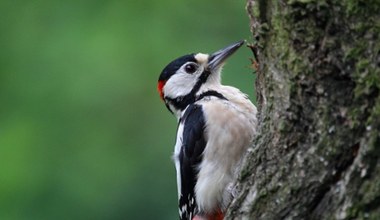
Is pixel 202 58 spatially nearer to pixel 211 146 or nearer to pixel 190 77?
pixel 190 77

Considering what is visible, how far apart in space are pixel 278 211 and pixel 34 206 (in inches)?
140

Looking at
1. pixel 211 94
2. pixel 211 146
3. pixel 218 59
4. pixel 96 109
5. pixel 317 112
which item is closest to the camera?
pixel 317 112

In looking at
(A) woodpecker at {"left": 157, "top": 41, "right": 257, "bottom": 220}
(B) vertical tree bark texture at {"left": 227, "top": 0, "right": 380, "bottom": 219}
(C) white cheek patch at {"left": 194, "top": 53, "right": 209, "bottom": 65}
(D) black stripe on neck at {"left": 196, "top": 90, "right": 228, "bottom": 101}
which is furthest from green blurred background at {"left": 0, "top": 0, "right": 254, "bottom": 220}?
(B) vertical tree bark texture at {"left": 227, "top": 0, "right": 380, "bottom": 219}

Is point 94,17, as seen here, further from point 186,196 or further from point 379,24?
point 379,24

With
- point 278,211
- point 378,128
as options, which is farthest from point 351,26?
point 278,211

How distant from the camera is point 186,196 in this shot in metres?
4.82

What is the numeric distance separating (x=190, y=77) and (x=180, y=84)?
0.07 meters

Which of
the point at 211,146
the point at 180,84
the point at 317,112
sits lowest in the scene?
the point at 211,146

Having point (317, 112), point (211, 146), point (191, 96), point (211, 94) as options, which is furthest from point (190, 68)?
point (317, 112)

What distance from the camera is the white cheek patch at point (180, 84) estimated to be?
17.0ft

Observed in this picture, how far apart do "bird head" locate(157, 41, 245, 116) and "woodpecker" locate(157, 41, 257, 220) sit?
0.18 feet

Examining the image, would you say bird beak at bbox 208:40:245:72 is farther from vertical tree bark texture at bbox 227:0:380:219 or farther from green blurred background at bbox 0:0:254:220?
vertical tree bark texture at bbox 227:0:380:219

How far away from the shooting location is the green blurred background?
6.58 metres

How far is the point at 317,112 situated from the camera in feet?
10.5
